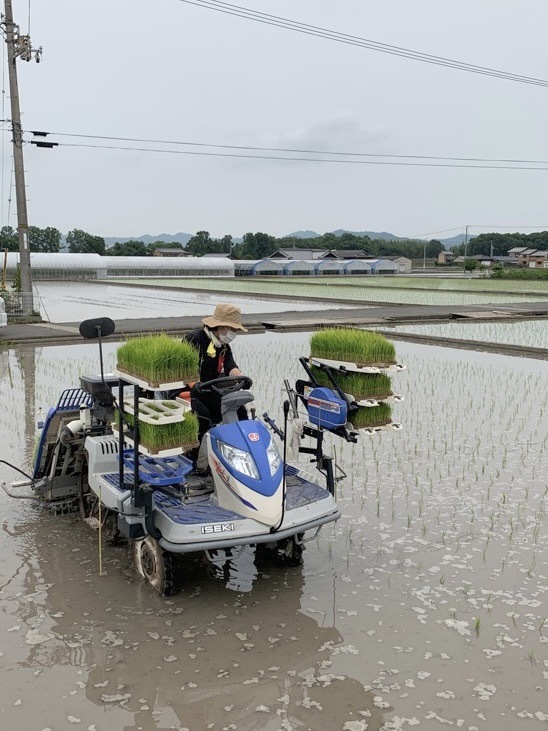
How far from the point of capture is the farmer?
5266mm

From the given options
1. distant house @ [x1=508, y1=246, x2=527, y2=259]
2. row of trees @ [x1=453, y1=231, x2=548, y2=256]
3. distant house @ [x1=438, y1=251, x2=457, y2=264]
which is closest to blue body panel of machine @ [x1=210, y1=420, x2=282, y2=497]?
distant house @ [x1=508, y1=246, x2=527, y2=259]

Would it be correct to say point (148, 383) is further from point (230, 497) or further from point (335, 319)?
point (335, 319)

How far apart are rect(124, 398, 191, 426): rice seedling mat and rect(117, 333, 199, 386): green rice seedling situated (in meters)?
0.18

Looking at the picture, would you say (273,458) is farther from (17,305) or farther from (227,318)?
(17,305)

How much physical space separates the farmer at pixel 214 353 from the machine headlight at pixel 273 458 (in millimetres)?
694

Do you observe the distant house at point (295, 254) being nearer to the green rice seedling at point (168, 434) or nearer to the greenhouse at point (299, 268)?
the greenhouse at point (299, 268)

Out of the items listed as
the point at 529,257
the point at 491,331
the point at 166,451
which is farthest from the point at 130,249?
the point at 166,451

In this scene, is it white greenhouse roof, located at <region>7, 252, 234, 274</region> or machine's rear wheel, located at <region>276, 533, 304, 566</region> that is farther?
white greenhouse roof, located at <region>7, 252, 234, 274</region>

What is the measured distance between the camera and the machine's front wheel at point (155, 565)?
15.0 ft

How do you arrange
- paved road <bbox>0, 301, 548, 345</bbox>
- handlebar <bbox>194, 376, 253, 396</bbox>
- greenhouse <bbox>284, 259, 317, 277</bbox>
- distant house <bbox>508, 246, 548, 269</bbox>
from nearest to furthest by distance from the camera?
1. handlebar <bbox>194, 376, 253, 396</bbox>
2. paved road <bbox>0, 301, 548, 345</bbox>
3. greenhouse <bbox>284, 259, 317, 277</bbox>
4. distant house <bbox>508, 246, 548, 269</bbox>

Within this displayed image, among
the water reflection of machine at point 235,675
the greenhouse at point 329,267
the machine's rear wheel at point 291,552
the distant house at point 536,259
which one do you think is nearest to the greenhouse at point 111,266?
the greenhouse at point 329,267

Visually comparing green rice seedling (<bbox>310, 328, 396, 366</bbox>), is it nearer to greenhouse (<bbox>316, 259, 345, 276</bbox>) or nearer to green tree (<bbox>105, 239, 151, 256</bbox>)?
greenhouse (<bbox>316, 259, 345, 276</bbox>)

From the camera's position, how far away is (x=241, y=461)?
4.49 meters

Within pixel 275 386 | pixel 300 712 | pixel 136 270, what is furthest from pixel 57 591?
pixel 136 270
